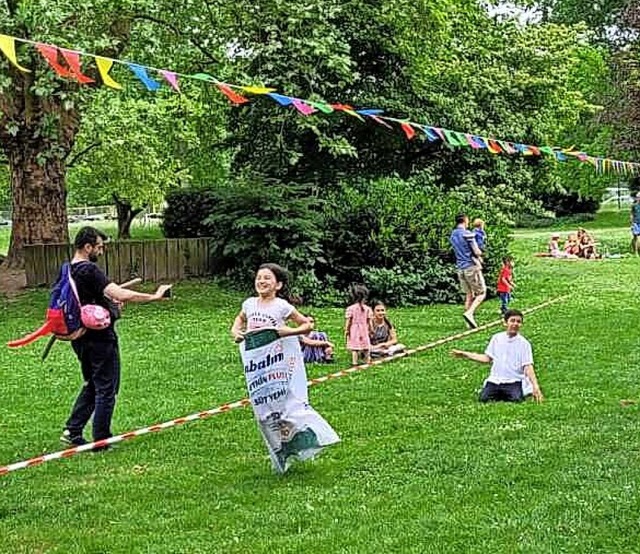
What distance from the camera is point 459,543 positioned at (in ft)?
16.7

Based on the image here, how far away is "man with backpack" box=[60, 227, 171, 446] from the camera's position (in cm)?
738

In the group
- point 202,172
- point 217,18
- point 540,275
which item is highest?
point 217,18

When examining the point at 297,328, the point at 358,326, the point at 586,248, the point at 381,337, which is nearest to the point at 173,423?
the point at 297,328

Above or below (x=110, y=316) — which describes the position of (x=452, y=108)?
above

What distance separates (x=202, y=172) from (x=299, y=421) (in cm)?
2591

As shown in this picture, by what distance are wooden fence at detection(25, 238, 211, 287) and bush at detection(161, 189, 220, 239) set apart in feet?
4.68

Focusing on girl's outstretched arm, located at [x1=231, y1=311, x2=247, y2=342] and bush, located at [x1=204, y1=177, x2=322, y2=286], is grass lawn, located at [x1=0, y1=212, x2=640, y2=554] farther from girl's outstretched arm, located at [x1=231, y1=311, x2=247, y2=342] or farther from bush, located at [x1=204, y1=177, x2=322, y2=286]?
bush, located at [x1=204, y1=177, x2=322, y2=286]

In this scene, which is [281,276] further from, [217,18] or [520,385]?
[217,18]

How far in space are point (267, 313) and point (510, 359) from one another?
118 inches

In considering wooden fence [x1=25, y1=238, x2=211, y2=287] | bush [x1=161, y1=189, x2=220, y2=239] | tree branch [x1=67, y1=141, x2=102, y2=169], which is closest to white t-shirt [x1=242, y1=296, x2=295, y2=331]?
wooden fence [x1=25, y1=238, x2=211, y2=287]

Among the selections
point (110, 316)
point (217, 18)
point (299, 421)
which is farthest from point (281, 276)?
point (217, 18)

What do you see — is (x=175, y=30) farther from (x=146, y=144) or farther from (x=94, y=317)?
(x=94, y=317)

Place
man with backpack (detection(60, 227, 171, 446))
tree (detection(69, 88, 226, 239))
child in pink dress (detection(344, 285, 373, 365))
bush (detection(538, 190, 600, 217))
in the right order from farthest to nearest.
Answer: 1. bush (detection(538, 190, 600, 217))
2. tree (detection(69, 88, 226, 239))
3. child in pink dress (detection(344, 285, 373, 365))
4. man with backpack (detection(60, 227, 171, 446))

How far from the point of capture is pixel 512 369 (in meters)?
8.88
